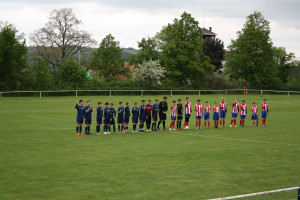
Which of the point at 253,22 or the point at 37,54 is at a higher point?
the point at 253,22

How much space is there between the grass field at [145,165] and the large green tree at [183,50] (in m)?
50.7

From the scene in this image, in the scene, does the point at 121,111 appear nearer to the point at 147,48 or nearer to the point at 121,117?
the point at 121,117

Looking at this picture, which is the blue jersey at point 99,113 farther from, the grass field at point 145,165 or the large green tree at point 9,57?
the large green tree at point 9,57

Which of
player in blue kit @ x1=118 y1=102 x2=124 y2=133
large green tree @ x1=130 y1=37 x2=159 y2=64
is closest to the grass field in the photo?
player in blue kit @ x1=118 y1=102 x2=124 y2=133

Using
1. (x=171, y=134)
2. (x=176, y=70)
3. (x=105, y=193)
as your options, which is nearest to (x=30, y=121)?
(x=171, y=134)

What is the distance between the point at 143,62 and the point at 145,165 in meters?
58.3

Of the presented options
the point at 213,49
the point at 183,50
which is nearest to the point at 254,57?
the point at 183,50

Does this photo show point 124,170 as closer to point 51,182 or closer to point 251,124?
point 51,182

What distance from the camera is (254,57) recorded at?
76875mm

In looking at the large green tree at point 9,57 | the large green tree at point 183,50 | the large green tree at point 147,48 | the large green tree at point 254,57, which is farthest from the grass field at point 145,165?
the large green tree at point 147,48

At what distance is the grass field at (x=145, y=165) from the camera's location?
9.91m

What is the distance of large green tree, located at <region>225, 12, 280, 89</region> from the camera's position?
76.8 metres

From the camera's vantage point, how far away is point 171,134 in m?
21.8

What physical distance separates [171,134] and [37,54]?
60788 mm
